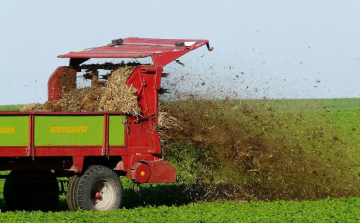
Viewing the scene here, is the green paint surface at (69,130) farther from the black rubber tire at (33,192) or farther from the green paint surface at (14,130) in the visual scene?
the black rubber tire at (33,192)

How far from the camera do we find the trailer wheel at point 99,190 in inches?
388

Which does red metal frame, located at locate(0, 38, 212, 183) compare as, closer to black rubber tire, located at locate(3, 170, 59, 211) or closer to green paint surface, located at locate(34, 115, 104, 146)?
green paint surface, located at locate(34, 115, 104, 146)

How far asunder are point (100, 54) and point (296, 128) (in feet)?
15.4

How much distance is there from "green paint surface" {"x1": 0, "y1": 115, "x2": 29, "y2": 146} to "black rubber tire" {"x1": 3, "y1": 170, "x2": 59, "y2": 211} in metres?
1.80

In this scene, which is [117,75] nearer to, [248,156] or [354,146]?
[248,156]

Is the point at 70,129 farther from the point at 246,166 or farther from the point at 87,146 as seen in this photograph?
the point at 246,166

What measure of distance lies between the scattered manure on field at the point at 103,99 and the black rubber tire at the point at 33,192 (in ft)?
4.04

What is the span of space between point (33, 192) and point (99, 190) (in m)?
1.77

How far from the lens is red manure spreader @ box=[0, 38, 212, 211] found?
9352mm

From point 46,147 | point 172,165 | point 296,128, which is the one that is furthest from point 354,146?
point 46,147

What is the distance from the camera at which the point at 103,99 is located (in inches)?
412

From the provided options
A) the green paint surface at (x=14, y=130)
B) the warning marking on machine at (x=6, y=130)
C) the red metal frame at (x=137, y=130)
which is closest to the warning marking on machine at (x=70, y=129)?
the red metal frame at (x=137, y=130)

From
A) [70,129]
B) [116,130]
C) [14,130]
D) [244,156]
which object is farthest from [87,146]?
[244,156]

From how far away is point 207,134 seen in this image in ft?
37.9
